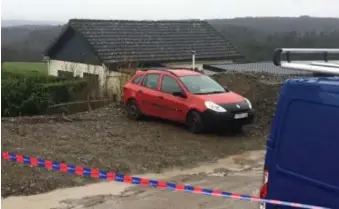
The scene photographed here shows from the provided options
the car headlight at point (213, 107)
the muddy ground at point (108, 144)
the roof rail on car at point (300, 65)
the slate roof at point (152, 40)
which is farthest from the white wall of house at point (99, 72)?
the roof rail on car at point (300, 65)

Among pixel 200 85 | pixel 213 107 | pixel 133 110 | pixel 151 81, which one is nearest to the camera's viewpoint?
pixel 213 107

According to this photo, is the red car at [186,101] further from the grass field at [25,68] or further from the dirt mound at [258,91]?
the grass field at [25,68]

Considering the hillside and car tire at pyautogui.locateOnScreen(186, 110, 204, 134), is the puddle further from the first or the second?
the hillside

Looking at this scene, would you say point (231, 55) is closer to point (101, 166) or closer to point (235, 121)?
point (235, 121)

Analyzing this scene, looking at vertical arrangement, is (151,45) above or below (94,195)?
above

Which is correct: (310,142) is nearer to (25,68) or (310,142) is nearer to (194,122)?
(194,122)

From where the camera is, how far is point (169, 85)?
541 inches

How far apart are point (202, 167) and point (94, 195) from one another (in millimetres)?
2800

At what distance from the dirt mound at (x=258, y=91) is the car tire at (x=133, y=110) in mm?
2896

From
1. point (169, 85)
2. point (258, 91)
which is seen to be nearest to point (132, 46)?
point (258, 91)

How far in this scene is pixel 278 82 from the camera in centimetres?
1742

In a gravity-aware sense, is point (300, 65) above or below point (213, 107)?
above

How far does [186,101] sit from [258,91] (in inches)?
149

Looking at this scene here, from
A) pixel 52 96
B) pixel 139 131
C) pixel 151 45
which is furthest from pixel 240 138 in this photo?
pixel 151 45
